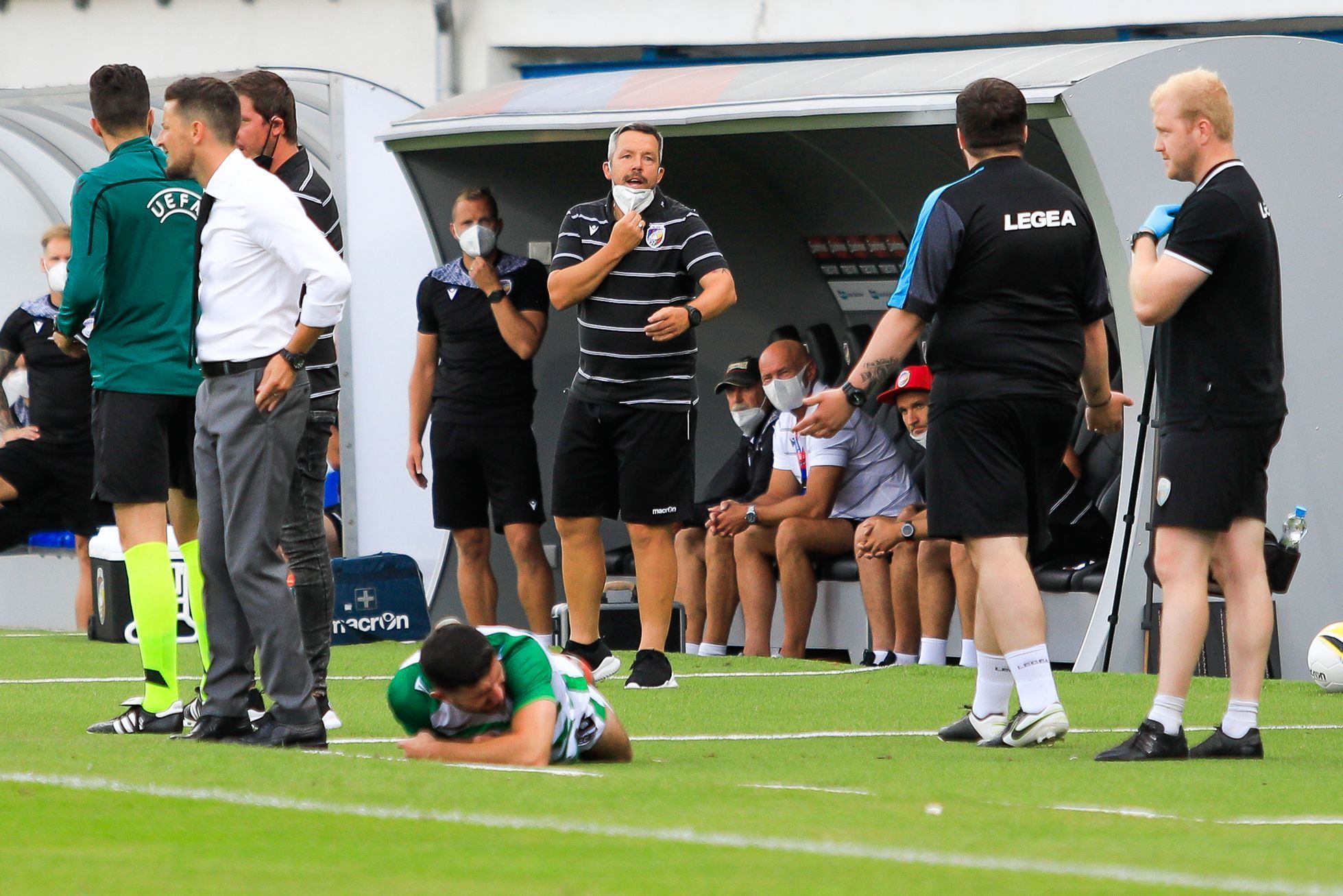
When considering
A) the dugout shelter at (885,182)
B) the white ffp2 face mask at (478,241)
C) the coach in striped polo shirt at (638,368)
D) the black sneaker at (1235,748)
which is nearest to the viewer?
the black sneaker at (1235,748)

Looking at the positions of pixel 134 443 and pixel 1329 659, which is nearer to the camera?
pixel 134 443

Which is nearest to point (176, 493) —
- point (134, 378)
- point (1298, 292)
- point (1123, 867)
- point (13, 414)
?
point (134, 378)

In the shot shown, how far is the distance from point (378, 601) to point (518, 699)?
529cm

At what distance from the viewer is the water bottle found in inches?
304

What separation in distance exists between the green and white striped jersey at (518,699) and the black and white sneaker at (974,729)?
128 centimetres

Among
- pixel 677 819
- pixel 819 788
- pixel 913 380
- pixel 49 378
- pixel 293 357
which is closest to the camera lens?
pixel 677 819

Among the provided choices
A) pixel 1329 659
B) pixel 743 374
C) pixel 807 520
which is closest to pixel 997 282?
pixel 1329 659

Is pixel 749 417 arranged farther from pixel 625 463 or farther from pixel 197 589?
pixel 197 589

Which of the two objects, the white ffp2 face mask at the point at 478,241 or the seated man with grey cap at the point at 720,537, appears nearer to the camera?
the white ffp2 face mask at the point at 478,241

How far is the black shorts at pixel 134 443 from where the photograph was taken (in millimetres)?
5688

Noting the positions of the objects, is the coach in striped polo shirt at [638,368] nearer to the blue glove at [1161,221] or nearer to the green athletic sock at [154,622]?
the green athletic sock at [154,622]

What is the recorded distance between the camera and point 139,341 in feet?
18.7

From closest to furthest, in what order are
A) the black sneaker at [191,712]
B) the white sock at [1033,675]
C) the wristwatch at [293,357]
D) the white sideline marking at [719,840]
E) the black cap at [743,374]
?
1. the white sideline marking at [719,840]
2. the wristwatch at [293,357]
3. the white sock at [1033,675]
4. the black sneaker at [191,712]
5. the black cap at [743,374]

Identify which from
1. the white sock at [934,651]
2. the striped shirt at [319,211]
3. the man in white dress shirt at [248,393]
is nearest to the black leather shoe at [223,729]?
the man in white dress shirt at [248,393]
